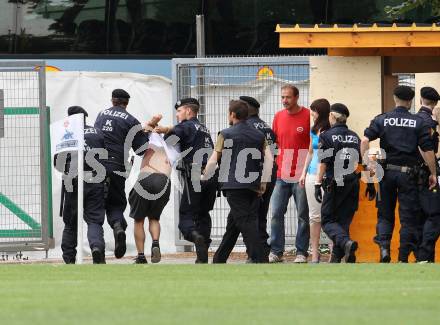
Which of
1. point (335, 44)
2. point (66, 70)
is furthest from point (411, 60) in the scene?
point (66, 70)

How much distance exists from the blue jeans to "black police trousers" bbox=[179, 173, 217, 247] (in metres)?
0.97

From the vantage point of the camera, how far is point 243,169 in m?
16.0

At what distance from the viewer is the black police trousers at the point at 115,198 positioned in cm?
1712

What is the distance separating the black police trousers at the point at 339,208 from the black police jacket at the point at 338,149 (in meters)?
0.16

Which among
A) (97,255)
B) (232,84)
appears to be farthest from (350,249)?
(232,84)

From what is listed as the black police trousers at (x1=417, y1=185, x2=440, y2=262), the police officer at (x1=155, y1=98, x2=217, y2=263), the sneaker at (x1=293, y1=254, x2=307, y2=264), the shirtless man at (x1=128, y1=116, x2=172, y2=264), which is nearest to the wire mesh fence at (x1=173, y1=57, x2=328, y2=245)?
the sneaker at (x1=293, y1=254, x2=307, y2=264)

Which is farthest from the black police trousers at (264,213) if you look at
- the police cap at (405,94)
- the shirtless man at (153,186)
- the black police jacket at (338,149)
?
the police cap at (405,94)

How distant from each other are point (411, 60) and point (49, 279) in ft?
21.8

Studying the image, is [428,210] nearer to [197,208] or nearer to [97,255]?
[197,208]

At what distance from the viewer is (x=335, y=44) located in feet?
56.7

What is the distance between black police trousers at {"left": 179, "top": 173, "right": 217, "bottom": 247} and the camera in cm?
1708

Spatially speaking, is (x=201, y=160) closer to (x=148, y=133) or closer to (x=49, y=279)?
(x=148, y=133)

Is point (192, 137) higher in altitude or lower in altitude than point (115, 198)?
higher

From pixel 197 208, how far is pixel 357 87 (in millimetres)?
2330
